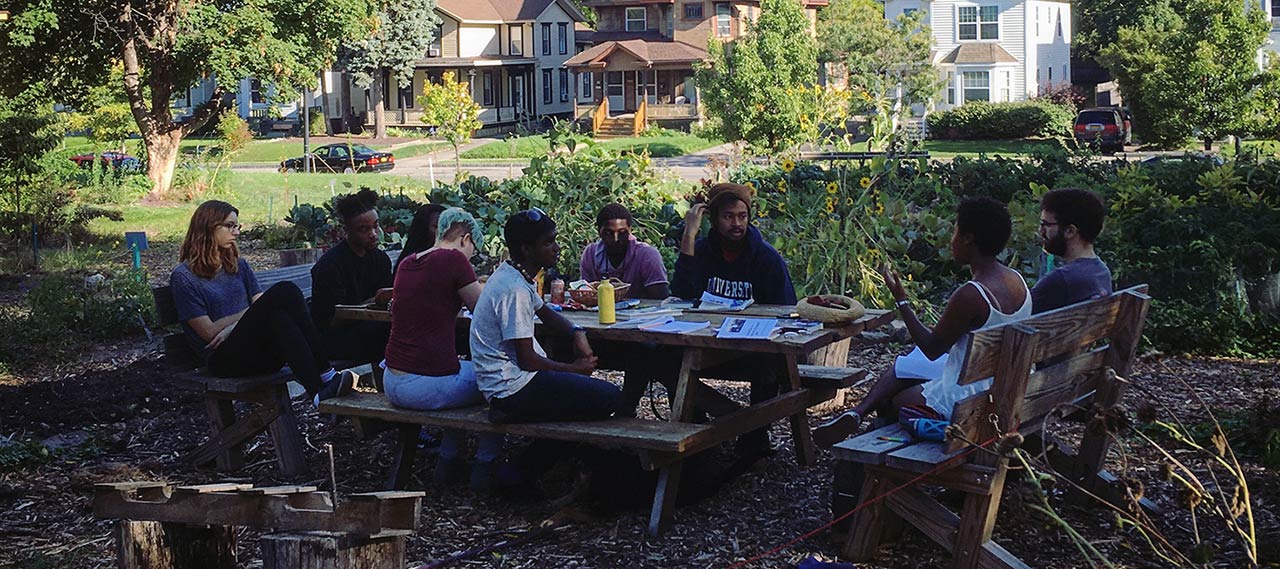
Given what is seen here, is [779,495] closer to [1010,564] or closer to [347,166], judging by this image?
[1010,564]

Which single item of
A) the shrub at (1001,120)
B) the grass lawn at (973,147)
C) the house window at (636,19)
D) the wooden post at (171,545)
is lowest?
the wooden post at (171,545)

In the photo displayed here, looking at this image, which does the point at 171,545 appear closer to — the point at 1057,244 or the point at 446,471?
the point at 446,471

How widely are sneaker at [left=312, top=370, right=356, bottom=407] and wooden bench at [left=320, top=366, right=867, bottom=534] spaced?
0.08 metres

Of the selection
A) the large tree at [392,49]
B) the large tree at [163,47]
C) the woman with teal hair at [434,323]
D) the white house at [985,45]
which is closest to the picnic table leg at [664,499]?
the woman with teal hair at [434,323]

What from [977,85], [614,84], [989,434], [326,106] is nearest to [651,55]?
[614,84]

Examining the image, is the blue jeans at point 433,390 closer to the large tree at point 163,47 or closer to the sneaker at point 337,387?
the sneaker at point 337,387

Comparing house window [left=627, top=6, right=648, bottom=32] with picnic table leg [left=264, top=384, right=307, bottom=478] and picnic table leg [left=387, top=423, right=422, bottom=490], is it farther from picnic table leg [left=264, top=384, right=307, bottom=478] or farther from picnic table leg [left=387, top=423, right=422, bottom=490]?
picnic table leg [left=387, top=423, right=422, bottom=490]

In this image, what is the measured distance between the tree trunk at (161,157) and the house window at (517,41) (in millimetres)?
34617

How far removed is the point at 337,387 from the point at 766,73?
96.5ft

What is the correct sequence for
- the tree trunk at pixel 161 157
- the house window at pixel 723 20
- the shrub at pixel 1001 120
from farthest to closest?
the house window at pixel 723 20 < the shrub at pixel 1001 120 < the tree trunk at pixel 161 157

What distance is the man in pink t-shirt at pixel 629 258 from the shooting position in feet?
24.6

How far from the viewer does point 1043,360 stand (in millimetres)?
5023

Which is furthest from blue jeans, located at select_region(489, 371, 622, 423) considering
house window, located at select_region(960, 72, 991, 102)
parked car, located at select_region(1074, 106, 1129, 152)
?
house window, located at select_region(960, 72, 991, 102)

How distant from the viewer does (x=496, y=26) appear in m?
60.6
